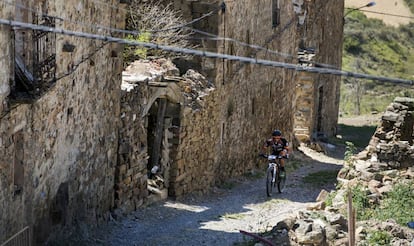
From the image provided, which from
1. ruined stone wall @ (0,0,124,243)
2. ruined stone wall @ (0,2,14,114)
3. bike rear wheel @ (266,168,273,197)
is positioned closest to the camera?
ruined stone wall @ (0,2,14,114)

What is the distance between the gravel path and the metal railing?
6.38 feet

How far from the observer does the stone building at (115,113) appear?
34.9 feet

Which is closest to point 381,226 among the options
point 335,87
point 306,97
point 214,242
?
point 214,242

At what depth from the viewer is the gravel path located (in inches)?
530

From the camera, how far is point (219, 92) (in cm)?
2000

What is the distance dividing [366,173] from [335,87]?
895 inches

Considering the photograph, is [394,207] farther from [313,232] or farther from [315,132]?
[315,132]

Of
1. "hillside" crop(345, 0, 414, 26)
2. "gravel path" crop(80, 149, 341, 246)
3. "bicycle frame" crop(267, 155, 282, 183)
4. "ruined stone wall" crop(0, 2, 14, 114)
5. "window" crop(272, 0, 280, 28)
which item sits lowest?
"gravel path" crop(80, 149, 341, 246)

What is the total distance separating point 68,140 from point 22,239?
7.35 ft

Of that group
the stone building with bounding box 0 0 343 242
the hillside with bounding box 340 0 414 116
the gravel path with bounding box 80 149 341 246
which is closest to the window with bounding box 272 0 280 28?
the stone building with bounding box 0 0 343 242

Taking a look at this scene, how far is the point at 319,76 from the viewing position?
33.6 m

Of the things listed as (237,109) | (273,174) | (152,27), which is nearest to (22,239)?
(152,27)

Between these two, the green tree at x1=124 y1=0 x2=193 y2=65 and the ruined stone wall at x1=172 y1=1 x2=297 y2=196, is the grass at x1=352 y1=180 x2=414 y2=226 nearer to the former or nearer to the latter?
the ruined stone wall at x1=172 y1=1 x2=297 y2=196

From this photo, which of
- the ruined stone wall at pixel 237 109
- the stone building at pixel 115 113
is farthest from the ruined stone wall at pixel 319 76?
the stone building at pixel 115 113
